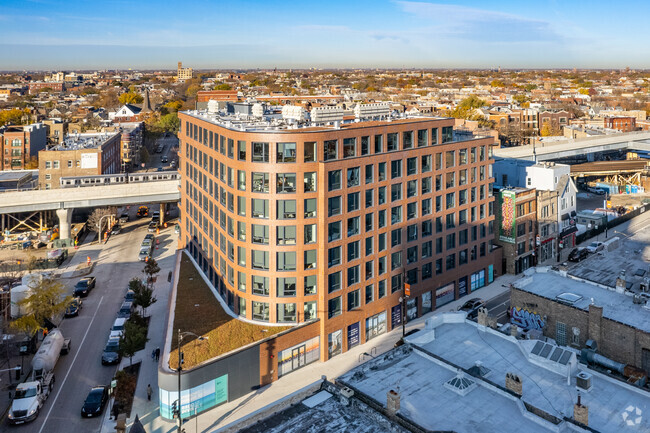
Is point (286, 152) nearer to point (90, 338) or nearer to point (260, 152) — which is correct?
point (260, 152)

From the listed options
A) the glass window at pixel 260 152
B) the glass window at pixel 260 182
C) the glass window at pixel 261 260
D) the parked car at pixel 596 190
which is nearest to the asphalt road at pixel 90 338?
the glass window at pixel 261 260

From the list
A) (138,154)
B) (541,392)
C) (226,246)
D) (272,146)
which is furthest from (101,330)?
(138,154)

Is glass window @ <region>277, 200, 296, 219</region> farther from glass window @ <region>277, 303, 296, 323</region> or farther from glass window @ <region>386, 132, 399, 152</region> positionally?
glass window @ <region>386, 132, 399, 152</region>

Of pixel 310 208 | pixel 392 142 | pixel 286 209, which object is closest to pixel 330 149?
pixel 310 208

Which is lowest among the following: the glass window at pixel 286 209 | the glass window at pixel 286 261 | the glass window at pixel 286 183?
the glass window at pixel 286 261

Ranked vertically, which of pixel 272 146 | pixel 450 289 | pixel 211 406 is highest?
pixel 272 146

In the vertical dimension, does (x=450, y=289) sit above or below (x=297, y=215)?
below

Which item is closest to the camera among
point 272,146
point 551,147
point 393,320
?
point 272,146

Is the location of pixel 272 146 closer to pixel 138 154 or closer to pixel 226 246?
pixel 226 246

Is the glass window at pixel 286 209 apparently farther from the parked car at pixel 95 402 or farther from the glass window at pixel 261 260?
the parked car at pixel 95 402
